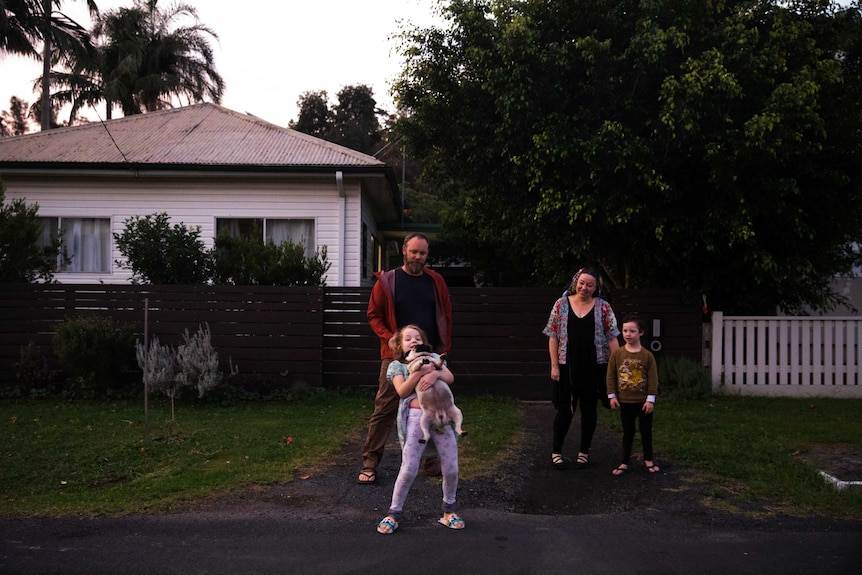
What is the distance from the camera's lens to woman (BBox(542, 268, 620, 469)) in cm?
657

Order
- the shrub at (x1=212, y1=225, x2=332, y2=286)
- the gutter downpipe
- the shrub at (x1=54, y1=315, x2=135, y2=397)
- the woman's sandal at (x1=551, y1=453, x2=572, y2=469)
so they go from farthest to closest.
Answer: the gutter downpipe → the shrub at (x1=212, y1=225, x2=332, y2=286) → the shrub at (x1=54, y1=315, x2=135, y2=397) → the woman's sandal at (x1=551, y1=453, x2=572, y2=469)

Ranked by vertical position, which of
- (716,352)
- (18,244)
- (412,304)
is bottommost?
(716,352)

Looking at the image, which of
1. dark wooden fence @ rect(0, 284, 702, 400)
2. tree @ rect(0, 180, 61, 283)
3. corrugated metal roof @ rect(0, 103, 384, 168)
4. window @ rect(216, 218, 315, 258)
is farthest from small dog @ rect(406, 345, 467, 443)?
window @ rect(216, 218, 315, 258)

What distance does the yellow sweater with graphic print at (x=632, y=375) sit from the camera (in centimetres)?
650

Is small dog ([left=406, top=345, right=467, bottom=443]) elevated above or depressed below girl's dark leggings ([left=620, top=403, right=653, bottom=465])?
above

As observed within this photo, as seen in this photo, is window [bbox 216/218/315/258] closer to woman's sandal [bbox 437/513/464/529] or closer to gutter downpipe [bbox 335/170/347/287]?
gutter downpipe [bbox 335/170/347/287]

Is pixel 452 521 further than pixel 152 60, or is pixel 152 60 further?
pixel 152 60

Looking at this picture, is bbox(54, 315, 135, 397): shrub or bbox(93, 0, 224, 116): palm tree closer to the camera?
bbox(54, 315, 135, 397): shrub

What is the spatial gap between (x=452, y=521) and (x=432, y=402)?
2.61 feet

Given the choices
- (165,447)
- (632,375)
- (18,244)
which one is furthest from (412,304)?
(18,244)

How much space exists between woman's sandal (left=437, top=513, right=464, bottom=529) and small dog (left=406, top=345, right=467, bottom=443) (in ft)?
1.72

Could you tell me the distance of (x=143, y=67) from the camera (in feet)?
110

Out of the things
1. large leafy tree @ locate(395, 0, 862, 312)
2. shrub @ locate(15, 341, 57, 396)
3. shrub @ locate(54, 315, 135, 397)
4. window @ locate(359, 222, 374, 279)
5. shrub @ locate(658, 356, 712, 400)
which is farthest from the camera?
window @ locate(359, 222, 374, 279)

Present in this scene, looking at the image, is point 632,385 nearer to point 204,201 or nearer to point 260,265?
point 260,265
